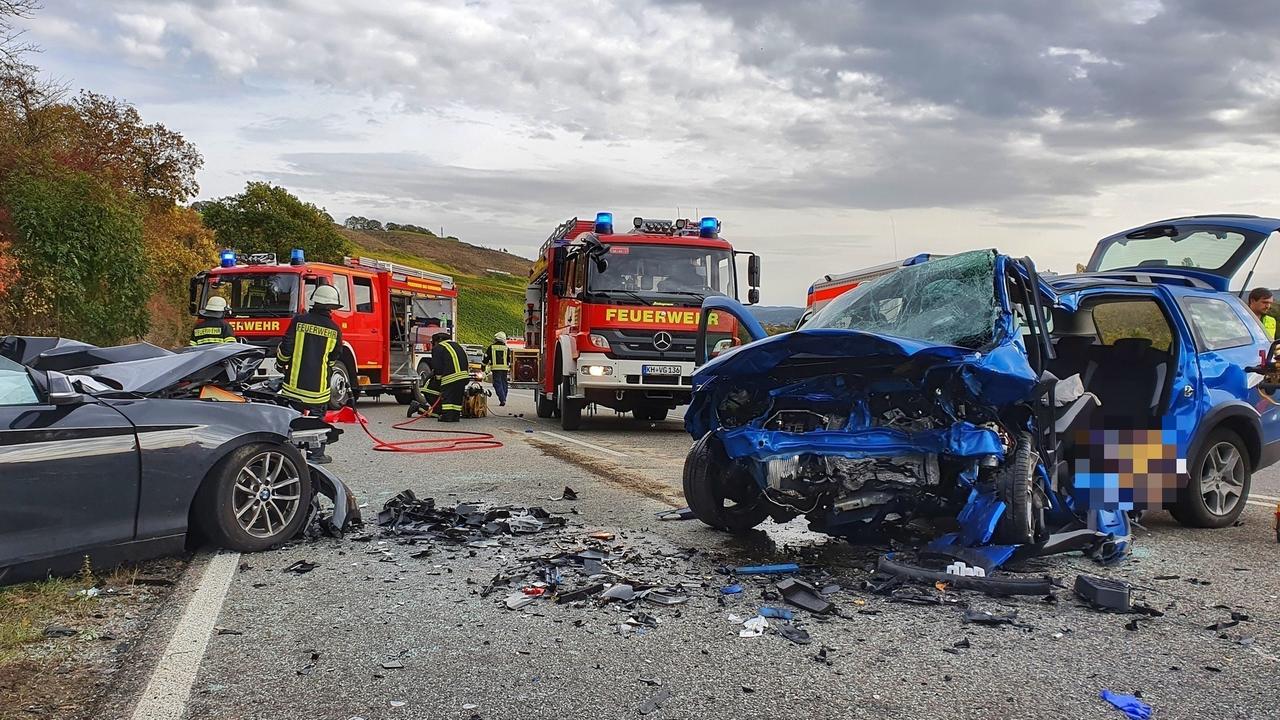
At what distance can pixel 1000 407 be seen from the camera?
497cm

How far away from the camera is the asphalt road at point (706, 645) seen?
131 inches

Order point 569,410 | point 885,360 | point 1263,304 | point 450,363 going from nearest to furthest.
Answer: point 885,360 < point 1263,304 < point 569,410 < point 450,363

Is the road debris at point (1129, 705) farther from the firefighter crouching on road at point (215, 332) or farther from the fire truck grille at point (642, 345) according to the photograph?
the firefighter crouching on road at point (215, 332)

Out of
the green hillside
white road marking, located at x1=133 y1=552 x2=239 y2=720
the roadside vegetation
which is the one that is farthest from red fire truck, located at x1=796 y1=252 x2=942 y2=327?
the green hillside

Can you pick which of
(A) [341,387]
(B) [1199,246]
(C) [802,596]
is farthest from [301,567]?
(A) [341,387]

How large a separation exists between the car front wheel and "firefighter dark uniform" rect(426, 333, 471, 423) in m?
10.1

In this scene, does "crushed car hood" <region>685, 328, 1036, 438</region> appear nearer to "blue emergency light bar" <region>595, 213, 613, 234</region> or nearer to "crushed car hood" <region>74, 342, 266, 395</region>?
"crushed car hood" <region>74, 342, 266, 395</region>

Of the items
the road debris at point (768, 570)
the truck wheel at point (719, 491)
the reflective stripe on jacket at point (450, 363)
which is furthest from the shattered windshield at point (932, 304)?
the reflective stripe on jacket at point (450, 363)

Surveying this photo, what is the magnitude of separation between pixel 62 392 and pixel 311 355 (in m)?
4.02

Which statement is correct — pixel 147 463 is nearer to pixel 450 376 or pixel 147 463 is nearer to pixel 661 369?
pixel 661 369

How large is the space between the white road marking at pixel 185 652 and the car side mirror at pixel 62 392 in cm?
110

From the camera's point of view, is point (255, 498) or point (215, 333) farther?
point (215, 333)

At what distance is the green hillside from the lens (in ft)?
227

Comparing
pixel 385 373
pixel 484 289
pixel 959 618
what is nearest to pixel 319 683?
pixel 959 618
